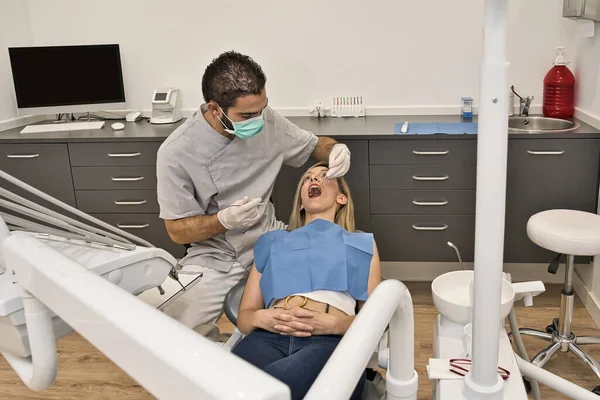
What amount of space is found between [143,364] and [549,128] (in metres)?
2.85

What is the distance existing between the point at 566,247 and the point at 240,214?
3.74 ft

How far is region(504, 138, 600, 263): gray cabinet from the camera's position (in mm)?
2653

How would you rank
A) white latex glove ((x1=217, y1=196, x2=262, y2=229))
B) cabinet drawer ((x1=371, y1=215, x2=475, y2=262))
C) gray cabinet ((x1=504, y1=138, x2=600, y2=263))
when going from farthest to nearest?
cabinet drawer ((x1=371, y1=215, x2=475, y2=262)), gray cabinet ((x1=504, y1=138, x2=600, y2=263)), white latex glove ((x1=217, y1=196, x2=262, y2=229))

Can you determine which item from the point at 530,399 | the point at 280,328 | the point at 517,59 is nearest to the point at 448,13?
the point at 517,59

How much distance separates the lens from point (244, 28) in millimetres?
3307

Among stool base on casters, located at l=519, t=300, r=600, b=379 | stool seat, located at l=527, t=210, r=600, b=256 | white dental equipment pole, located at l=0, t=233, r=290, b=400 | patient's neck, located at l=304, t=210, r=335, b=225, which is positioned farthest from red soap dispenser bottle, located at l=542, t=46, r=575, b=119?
white dental equipment pole, located at l=0, t=233, r=290, b=400

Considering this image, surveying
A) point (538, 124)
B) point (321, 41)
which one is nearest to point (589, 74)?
point (538, 124)

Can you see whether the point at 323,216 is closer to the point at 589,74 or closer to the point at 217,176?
the point at 217,176

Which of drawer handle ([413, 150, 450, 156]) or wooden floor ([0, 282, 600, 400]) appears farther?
drawer handle ([413, 150, 450, 156])

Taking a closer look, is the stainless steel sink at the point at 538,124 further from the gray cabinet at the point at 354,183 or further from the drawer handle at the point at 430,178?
the gray cabinet at the point at 354,183

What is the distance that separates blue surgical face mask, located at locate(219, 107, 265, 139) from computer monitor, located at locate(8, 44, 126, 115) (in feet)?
5.23

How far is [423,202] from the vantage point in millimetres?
2859

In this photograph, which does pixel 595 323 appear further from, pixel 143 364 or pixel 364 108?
pixel 143 364

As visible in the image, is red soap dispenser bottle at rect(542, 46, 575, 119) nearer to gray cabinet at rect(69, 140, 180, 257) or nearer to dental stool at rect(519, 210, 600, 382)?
dental stool at rect(519, 210, 600, 382)
